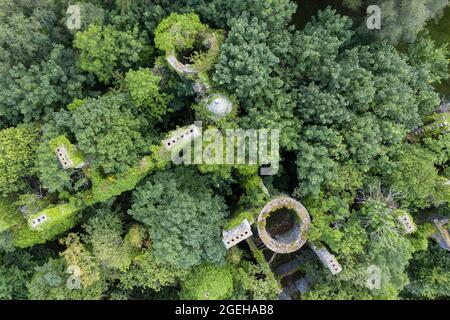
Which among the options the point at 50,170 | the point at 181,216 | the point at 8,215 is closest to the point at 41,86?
the point at 50,170

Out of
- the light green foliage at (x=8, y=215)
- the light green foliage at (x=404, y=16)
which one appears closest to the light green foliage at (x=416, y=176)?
the light green foliage at (x=404, y=16)

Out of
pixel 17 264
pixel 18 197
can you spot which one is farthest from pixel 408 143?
pixel 17 264

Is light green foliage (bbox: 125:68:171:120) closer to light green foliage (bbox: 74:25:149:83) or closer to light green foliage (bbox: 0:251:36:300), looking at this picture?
light green foliage (bbox: 74:25:149:83)

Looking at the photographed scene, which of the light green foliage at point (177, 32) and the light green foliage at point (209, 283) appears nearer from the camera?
the light green foliage at point (177, 32)

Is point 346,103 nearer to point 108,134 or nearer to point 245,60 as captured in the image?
point 245,60

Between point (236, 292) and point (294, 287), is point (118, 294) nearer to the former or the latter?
point (236, 292)

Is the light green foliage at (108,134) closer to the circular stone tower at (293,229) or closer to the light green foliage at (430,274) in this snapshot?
the circular stone tower at (293,229)

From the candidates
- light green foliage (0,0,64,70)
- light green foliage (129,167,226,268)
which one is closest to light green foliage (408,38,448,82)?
light green foliage (129,167,226,268)
